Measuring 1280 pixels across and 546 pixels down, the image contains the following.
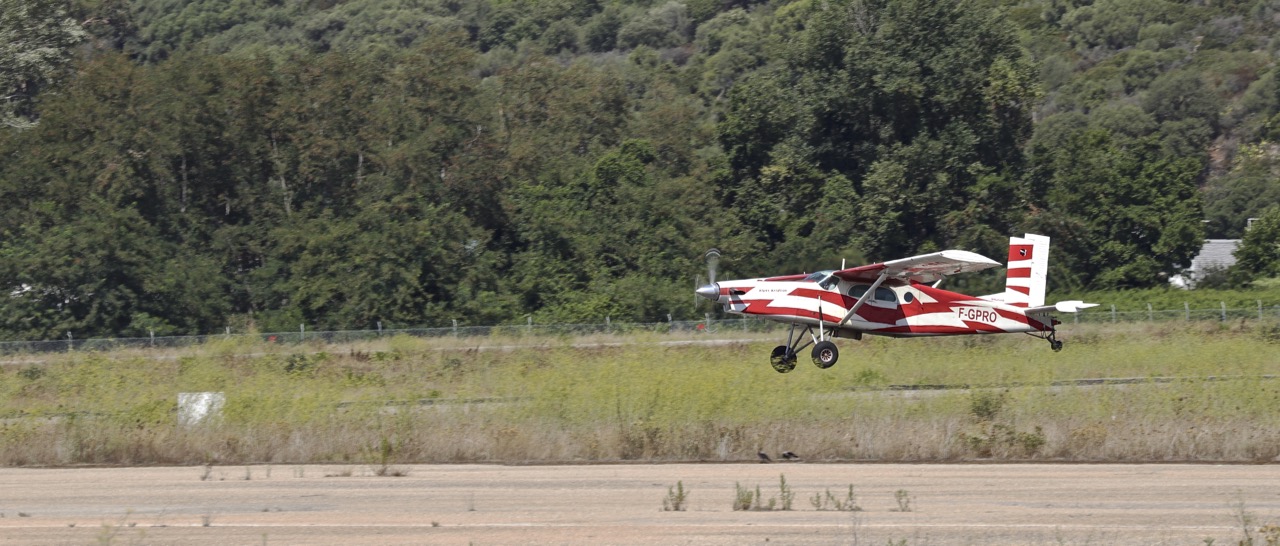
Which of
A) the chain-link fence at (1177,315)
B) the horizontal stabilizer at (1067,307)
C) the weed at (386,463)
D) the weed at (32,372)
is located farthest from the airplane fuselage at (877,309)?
the weed at (32,372)

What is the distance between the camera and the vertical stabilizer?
2697 centimetres

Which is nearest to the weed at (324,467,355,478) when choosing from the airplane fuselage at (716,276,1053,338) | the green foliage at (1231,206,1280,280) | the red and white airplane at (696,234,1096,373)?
the red and white airplane at (696,234,1096,373)

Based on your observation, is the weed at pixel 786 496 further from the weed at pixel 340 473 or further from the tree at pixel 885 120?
the tree at pixel 885 120

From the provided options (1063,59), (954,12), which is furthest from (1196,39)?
(954,12)

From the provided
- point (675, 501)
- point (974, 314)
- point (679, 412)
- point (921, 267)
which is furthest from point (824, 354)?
point (675, 501)

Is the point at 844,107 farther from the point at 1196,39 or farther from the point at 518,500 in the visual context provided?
the point at 1196,39

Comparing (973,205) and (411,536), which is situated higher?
(973,205)

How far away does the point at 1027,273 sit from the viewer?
88.7 ft

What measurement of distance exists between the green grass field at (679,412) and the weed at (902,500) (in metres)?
4.35

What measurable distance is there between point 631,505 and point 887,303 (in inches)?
460

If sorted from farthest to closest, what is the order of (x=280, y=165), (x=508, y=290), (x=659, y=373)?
(x=280, y=165), (x=508, y=290), (x=659, y=373)

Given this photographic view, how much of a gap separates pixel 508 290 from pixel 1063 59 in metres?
101

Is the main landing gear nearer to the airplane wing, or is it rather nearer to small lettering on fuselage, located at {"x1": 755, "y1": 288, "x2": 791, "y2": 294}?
small lettering on fuselage, located at {"x1": 755, "y1": 288, "x2": 791, "y2": 294}

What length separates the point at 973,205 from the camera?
52594 mm
